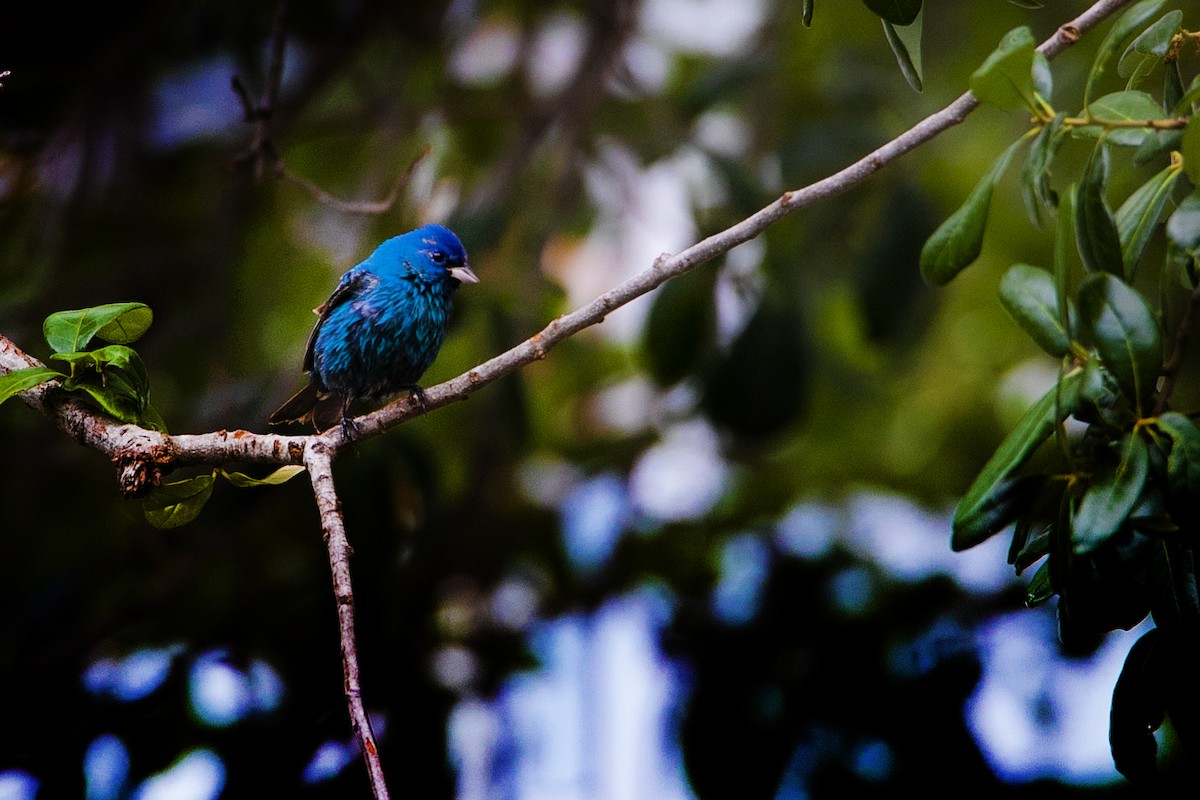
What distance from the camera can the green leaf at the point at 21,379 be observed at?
6.19 ft

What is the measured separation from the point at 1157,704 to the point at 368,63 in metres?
4.50

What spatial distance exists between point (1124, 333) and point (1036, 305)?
0.72 feet

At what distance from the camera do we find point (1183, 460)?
162cm

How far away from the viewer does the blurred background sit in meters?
3.87

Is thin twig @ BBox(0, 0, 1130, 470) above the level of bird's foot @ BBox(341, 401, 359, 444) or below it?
above

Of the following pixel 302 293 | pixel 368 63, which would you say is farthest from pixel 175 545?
pixel 368 63

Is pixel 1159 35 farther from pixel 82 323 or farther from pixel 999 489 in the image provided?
pixel 82 323

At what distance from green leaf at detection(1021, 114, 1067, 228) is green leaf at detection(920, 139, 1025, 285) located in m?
0.05

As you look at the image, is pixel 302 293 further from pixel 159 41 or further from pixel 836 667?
pixel 836 667

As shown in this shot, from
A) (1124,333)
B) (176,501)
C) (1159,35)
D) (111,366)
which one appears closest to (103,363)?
(111,366)

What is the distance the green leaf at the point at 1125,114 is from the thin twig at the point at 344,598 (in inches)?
55.6

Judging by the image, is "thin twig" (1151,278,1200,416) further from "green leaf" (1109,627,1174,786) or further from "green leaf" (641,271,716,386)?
"green leaf" (641,271,716,386)

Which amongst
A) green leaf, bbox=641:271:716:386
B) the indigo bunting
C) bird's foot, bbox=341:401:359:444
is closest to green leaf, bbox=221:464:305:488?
bird's foot, bbox=341:401:359:444

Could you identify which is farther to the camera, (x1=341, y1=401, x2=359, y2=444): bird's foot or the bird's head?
the bird's head
